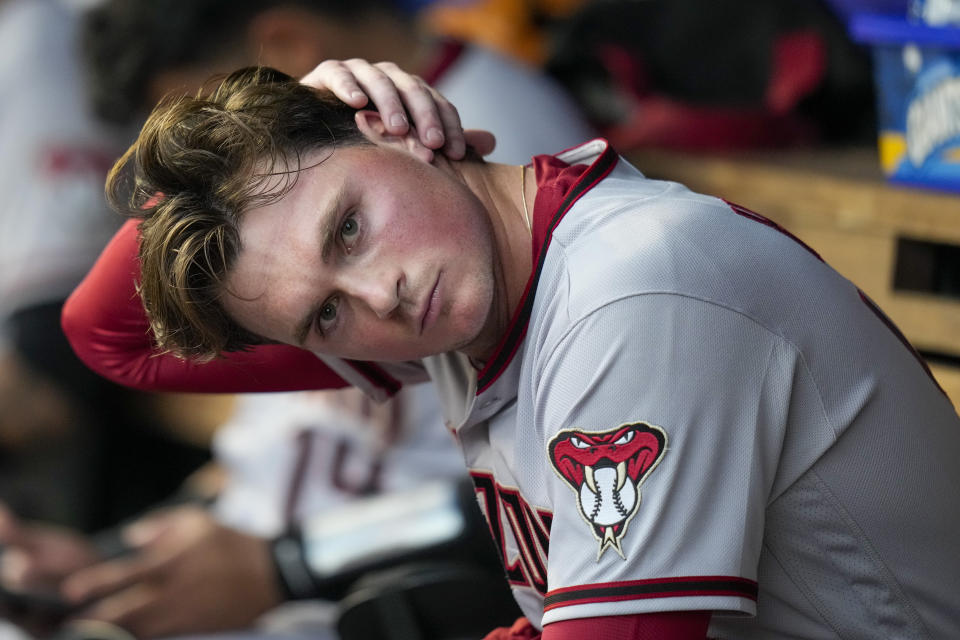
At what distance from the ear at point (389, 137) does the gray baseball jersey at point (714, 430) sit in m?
0.09

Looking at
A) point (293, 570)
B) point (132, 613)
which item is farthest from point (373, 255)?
point (132, 613)

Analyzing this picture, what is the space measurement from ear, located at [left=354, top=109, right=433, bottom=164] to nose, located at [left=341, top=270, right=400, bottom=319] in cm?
11

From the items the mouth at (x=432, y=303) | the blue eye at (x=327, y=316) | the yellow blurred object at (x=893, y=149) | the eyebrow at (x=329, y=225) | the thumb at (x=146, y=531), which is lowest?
the thumb at (x=146, y=531)

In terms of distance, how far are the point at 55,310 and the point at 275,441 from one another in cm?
67

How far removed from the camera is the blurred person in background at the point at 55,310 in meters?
2.12

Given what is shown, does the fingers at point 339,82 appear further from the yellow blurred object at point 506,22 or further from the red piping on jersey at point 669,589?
the yellow blurred object at point 506,22

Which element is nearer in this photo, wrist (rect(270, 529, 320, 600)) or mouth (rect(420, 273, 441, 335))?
mouth (rect(420, 273, 441, 335))

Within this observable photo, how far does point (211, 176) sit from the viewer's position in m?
0.84

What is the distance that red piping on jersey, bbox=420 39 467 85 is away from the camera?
1.60m

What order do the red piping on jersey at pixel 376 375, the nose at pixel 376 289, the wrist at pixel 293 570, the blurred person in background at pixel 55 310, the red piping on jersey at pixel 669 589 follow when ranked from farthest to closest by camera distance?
1. the blurred person in background at pixel 55 310
2. the wrist at pixel 293 570
3. the red piping on jersey at pixel 376 375
4. the nose at pixel 376 289
5. the red piping on jersey at pixel 669 589

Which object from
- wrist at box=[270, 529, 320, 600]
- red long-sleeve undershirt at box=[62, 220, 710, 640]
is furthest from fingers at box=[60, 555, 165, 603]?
red long-sleeve undershirt at box=[62, 220, 710, 640]

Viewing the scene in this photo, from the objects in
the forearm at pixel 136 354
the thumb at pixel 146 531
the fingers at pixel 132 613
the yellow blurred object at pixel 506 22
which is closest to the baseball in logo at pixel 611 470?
the forearm at pixel 136 354

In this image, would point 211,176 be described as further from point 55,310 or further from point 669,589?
point 55,310

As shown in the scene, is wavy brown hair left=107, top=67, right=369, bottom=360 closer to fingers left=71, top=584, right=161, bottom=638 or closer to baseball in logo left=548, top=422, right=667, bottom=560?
baseball in logo left=548, top=422, right=667, bottom=560
